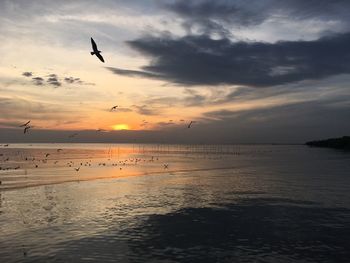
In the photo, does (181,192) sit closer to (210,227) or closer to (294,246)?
(210,227)

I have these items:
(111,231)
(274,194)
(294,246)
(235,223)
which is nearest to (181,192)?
(274,194)

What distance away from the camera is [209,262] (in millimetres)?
18250

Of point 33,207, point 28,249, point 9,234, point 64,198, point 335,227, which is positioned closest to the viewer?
point 28,249

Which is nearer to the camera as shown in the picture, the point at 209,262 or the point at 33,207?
the point at 209,262

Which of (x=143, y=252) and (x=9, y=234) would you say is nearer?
(x=143, y=252)

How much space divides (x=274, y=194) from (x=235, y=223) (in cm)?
1273

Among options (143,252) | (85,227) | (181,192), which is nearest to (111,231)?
(85,227)

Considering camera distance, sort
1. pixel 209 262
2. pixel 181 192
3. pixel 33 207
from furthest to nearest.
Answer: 1. pixel 181 192
2. pixel 33 207
3. pixel 209 262

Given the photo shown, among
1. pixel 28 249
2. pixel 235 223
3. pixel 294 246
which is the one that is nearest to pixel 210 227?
pixel 235 223

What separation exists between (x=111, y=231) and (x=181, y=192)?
15816 mm

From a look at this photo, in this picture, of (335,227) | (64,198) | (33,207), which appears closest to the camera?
(335,227)

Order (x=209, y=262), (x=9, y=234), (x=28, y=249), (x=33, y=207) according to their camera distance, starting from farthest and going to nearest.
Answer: (x=33, y=207) → (x=9, y=234) → (x=28, y=249) → (x=209, y=262)

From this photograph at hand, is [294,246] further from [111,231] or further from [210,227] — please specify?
[111,231]

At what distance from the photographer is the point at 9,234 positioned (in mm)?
22328
